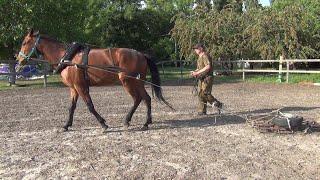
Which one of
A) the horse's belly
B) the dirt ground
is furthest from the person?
the horse's belly

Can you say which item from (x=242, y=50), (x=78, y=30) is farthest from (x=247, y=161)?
(x=242, y=50)

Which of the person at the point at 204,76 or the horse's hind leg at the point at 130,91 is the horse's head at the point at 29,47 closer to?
the horse's hind leg at the point at 130,91

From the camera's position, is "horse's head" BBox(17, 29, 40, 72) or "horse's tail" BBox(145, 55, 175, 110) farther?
"horse's tail" BBox(145, 55, 175, 110)

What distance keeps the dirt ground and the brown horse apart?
624mm

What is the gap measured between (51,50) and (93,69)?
1032 mm

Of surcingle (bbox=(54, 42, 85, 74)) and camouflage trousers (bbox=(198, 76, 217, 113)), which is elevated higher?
surcingle (bbox=(54, 42, 85, 74))

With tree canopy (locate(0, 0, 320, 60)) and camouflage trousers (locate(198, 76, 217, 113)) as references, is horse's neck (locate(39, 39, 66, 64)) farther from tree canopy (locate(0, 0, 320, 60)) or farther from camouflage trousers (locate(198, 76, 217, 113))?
tree canopy (locate(0, 0, 320, 60))

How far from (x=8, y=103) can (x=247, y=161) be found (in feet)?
32.0

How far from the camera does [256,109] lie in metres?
11.3

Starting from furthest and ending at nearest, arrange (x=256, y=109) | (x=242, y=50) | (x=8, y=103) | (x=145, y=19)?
(x=145, y=19)
(x=242, y=50)
(x=8, y=103)
(x=256, y=109)

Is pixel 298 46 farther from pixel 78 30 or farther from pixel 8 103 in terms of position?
pixel 8 103

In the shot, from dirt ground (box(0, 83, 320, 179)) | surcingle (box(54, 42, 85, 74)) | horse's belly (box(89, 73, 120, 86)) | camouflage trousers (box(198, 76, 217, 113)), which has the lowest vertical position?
dirt ground (box(0, 83, 320, 179))

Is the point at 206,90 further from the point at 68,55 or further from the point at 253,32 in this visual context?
the point at 253,32

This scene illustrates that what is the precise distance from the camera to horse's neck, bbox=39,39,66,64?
888cm
